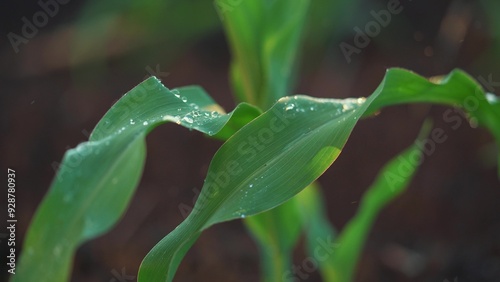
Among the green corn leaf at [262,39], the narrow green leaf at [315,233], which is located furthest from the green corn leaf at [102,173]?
the narrow green leaf at [315,233]

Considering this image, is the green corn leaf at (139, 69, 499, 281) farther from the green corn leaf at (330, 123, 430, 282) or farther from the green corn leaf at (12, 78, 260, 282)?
the green corn leaf at (330, 123, 430, 282)

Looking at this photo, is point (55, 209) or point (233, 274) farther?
point (233, 274)

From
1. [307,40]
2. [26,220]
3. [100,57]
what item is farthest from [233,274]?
[100,57]

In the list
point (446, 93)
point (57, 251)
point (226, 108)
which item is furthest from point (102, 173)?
point (226, 108)

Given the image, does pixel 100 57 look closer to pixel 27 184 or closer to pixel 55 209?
Answer: pixel 27 184

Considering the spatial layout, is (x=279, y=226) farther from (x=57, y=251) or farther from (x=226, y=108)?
(x=226, y=108)

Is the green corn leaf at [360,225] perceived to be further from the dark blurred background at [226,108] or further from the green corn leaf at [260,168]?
the dark blurred background at [226,108]
